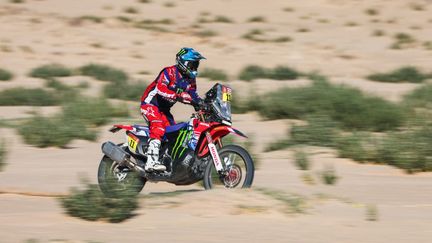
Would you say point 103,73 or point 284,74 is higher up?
point 284,74

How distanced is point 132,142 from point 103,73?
63.8 feet

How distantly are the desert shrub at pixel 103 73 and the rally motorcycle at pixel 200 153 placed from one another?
17181 millimetres

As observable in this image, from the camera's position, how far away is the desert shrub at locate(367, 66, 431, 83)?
30.9 meters

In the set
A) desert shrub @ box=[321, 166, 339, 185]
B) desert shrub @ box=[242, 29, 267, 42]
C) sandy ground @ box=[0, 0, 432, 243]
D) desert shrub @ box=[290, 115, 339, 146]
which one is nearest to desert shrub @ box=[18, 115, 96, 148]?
sandy ground @ box=[0, 0, 432, 243]

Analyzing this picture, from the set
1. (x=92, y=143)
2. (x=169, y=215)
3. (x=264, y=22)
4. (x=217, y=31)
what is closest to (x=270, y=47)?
(x=217, y=31)

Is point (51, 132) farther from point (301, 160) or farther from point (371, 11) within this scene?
point (371, 11)

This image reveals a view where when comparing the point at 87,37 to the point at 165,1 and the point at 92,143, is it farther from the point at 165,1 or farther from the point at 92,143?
the point at 92,143

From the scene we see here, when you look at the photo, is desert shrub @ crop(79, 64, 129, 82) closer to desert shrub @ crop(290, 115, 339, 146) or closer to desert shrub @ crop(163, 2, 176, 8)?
desert shrub @ crop(290, 115, 339, 146)

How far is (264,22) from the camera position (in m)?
48.3

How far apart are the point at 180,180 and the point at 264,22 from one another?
123ft

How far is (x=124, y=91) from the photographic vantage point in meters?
25.6

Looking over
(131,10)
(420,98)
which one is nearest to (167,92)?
(420,98)

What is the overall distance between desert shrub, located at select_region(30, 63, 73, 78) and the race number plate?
19.2 meters

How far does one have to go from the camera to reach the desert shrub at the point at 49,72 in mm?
30828
